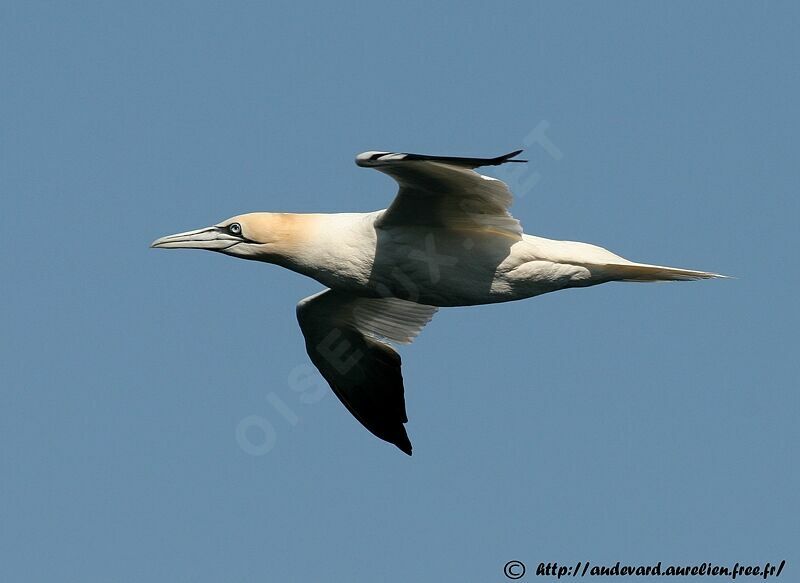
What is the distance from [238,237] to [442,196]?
2153 mm

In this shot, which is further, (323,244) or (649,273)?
(649,273)

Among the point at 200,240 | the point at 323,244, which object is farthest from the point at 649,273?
the point at 200,240

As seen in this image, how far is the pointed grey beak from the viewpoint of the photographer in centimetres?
1323

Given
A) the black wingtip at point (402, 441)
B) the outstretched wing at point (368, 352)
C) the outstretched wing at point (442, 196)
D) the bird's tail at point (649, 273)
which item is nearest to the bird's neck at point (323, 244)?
the outstretched wing at point (442, 196)

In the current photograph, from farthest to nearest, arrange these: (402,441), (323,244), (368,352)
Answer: (402,441)
(368,352)
(323,244)

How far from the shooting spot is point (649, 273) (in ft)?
42.9

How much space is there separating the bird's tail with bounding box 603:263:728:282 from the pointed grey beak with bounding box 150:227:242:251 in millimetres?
3547

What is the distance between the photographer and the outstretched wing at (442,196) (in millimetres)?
11453

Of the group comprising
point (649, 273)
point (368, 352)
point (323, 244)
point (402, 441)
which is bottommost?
point (402, 441)

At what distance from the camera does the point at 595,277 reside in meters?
12.9

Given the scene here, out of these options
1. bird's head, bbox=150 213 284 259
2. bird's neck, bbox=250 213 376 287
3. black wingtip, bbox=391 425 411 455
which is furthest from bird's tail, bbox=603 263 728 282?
black wingtip, bbox=391 425 411 455

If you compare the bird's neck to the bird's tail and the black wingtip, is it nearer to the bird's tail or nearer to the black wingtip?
the bird's tail

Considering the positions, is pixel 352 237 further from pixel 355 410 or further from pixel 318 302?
pixel 355 410

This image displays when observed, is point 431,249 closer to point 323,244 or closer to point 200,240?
point 323,244
